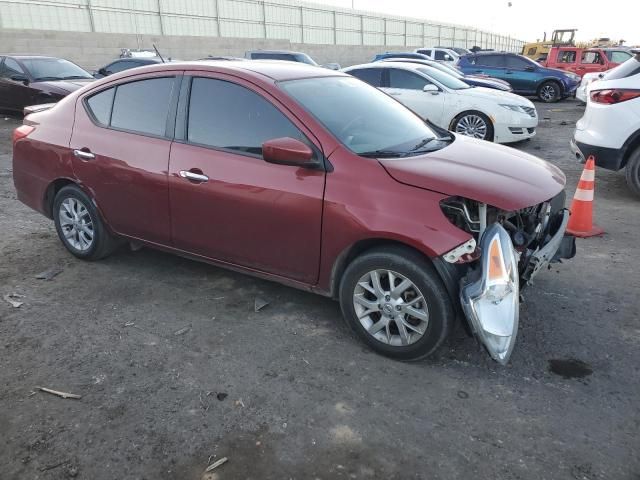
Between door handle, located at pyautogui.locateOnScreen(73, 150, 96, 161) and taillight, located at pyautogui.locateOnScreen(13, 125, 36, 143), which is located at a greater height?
taillight, located at pyautogui.locateOnScreen(13, 125, 36, 143)

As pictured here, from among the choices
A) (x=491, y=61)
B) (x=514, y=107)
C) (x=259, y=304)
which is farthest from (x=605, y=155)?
(x=491, y=61)

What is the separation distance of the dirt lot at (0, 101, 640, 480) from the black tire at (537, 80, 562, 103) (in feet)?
49.2

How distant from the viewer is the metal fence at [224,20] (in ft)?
72.3

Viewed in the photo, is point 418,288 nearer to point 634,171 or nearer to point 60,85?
point 634,171

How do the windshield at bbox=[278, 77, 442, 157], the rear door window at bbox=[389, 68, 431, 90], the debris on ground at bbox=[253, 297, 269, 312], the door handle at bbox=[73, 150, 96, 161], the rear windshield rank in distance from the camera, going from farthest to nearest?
the rear door window at bbox=[389, 68, 431, 90] < the rear windshield < the door handle at bbox=[73, 150, 96, 161] < the debris on ground at bbox=[253, 297, 269, 312] < the windshield at bbox=[278, 77, 442, 157]

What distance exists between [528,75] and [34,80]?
14.7 m

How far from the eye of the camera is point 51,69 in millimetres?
12227

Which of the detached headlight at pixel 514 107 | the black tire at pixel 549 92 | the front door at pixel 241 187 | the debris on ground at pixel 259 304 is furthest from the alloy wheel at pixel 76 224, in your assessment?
the black tire at pixel 549 92

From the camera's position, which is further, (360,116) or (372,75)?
(372,75)

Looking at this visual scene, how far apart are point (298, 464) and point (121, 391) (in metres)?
1.17

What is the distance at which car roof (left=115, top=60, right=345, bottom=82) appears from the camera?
3738 mm

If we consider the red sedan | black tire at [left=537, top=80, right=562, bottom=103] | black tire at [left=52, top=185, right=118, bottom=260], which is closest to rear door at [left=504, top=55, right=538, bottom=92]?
black tire at [left=537, top=80, right=562, bottom=103]

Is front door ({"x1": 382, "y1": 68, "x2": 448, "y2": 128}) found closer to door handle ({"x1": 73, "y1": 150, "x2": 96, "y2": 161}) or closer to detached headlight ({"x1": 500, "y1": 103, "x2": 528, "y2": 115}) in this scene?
detached headlight ({"x1": 500, "y1": 103, "x2": 528, "y2": 115})

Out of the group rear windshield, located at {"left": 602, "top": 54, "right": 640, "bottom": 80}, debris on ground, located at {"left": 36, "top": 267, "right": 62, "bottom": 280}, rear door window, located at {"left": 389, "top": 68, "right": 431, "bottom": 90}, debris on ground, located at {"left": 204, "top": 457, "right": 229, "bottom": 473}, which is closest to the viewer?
debris on ground, located at {"left": 204, "top": 457, "right": 229, "bottom": 473}
